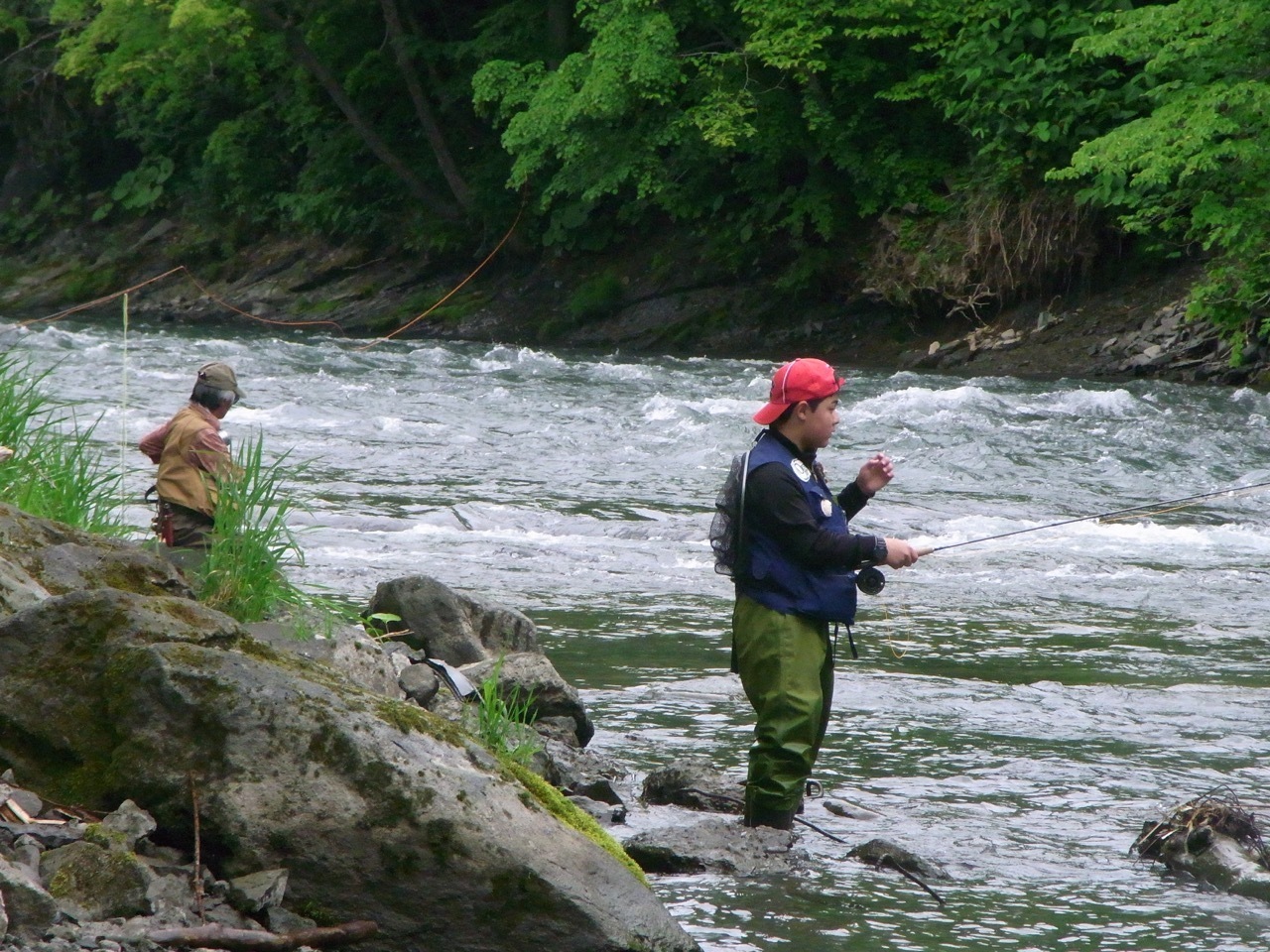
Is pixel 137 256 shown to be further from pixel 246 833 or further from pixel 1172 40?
pixel 246 833

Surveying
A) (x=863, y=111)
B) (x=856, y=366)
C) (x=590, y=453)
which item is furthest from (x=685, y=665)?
(x=863, y=111)

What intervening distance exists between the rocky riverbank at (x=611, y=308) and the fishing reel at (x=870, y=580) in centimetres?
1493

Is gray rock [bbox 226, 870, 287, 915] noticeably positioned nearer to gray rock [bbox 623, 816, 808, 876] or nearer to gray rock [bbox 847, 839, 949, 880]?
gray rock [bbox 623, 816, 808, 876]

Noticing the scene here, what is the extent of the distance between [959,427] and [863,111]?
9.92 metres

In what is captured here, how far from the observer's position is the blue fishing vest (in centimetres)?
487

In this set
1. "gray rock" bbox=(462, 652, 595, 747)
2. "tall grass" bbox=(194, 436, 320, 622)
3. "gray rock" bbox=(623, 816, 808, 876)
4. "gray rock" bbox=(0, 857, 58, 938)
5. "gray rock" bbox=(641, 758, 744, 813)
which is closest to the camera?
"gray rock" bbox=(0, 857, 58, 938)

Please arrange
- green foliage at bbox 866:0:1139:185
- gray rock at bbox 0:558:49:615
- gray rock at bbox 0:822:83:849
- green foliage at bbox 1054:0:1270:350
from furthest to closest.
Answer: green foliage at bbox 866:0:1139:185 < green foliage at bbox 1054:0:1270:350 < gray rock at bbox 0:558:49:615 < gray rock at bbox 0:822:83:849

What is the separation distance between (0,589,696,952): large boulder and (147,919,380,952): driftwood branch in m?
0.06

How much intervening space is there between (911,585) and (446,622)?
4235 millimetres

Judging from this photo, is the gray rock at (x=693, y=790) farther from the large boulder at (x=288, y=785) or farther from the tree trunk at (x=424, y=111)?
the tree trunk at (x=424, y=111)

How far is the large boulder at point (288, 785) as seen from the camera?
11.6ft

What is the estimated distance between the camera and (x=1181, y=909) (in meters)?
4.60

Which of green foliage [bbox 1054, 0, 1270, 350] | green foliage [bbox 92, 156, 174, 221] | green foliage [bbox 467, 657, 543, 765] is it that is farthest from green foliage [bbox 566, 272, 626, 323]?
green foliage [bbox 467, 657, 543, 765]

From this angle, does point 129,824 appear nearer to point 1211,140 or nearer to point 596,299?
point 1211,140
